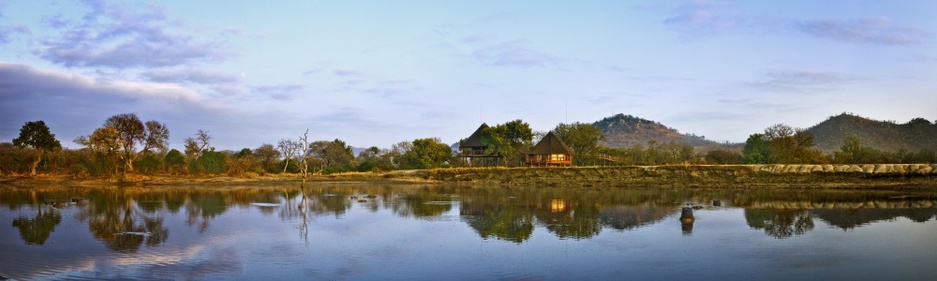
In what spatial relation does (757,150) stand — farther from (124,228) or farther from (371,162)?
(124,228)

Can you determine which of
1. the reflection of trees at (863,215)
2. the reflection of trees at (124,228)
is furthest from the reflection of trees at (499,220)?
the reflection of trees at (863,215)

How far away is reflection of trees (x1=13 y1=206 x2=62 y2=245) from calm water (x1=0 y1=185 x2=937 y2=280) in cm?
8

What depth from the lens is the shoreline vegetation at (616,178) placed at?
2036 inches

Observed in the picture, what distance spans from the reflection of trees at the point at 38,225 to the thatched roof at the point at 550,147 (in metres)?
60.9

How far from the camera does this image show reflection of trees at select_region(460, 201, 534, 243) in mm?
23016

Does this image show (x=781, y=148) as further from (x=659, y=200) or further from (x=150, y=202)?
(x=150, y=202)

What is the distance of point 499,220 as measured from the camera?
92.5 feet

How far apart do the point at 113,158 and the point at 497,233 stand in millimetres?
60184

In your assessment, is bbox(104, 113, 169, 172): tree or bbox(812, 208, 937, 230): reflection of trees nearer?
bbox(812, 208, 937, 230): reflection of trees

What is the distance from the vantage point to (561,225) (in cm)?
2573

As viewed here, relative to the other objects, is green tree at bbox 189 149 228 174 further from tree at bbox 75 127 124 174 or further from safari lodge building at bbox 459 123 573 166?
safari lodge building at bbox 459 123 573 166

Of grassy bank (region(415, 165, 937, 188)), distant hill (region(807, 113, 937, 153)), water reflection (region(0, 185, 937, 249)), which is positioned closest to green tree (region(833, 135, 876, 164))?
grassy bank (region(415, 165, 937, 188))

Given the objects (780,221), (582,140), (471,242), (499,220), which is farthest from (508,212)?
(582,140)

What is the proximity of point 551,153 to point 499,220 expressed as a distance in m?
55.5
